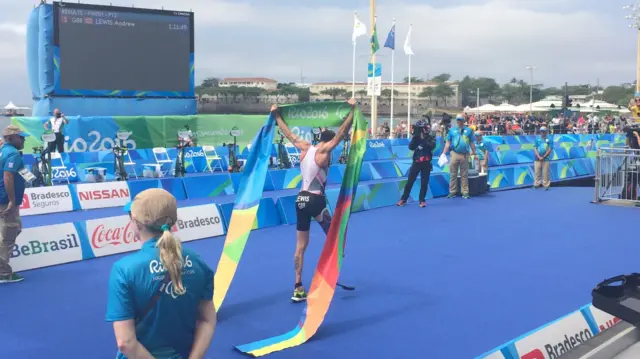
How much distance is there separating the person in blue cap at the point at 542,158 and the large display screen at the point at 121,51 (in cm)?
1401

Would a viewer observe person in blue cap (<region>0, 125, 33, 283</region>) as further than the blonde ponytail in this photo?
Yes

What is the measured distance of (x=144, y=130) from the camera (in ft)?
75.7

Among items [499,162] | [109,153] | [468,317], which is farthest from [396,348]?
[499,162]

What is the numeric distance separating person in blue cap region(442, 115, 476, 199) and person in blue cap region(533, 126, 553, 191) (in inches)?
105

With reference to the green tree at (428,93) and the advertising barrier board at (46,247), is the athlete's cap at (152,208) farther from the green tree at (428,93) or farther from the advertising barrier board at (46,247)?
the green tree at (428,93)

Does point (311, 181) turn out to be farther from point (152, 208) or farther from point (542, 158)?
point (542, 158)

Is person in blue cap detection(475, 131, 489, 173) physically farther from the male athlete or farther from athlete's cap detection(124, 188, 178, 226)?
athlete's cap detection(124, 188, 178, 226)

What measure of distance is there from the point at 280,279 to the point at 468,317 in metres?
2.54

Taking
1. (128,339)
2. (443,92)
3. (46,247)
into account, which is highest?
(443,92)

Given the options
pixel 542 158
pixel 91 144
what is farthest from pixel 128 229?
pixel 91 144

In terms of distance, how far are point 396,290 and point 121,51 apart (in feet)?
60.2

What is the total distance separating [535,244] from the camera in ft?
33.3

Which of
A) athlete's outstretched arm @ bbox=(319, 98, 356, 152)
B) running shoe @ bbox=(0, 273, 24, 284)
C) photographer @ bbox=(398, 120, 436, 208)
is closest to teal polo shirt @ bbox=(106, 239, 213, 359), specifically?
athlete's outstretched arm @ bbox=(319, 98, 356, 152)

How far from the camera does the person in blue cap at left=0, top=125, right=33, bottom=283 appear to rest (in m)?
7.14
